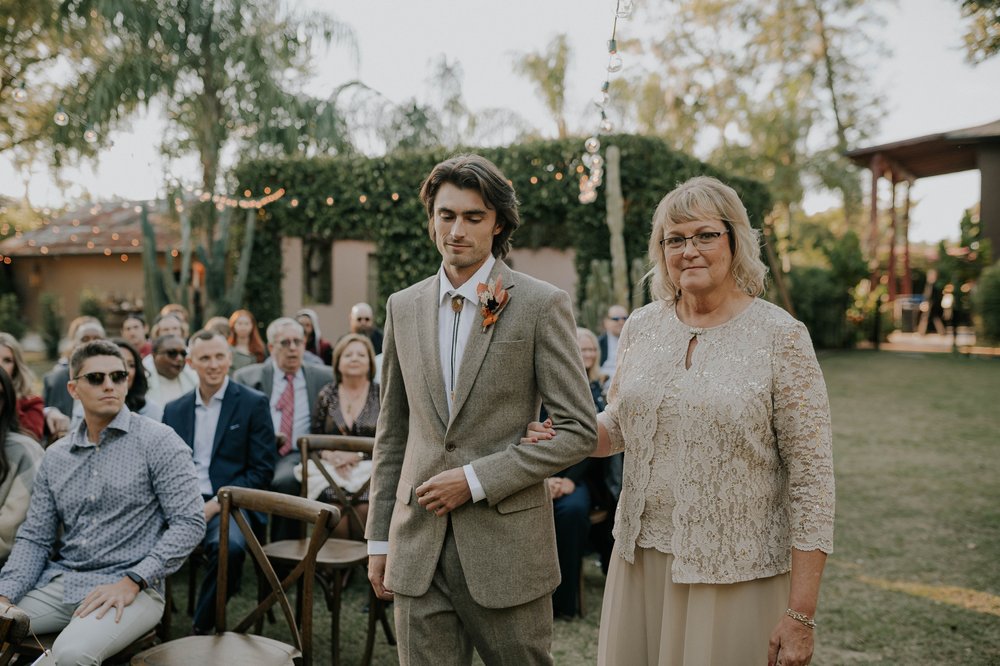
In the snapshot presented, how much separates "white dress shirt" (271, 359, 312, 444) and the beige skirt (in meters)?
4.10

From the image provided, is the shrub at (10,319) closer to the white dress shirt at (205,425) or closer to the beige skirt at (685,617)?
the white dress shirt at (205,425)

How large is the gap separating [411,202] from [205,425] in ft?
30.2

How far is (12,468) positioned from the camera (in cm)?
330

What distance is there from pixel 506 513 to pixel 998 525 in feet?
19.3

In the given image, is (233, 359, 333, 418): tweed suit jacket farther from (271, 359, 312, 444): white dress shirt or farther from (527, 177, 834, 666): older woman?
(527, 177, 834, 666): older woman

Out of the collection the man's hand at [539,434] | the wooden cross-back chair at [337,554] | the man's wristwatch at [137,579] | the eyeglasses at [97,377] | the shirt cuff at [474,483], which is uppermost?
the man's hand at [539,434]

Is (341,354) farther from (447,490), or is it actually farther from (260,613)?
(447,490)

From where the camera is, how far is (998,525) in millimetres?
6219

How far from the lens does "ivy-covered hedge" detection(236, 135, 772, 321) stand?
12.8 meters

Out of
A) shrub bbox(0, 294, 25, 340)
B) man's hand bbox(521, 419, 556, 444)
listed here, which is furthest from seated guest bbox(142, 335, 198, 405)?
shrub bbox(0, 294, 25, 340)

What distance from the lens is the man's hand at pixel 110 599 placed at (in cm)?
277

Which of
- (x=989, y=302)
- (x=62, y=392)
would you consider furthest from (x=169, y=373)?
(x=989, y=302)

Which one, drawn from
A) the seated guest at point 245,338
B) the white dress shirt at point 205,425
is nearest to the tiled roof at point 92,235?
the seated guest at point 245,338

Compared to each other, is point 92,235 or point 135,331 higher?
point 92,235
